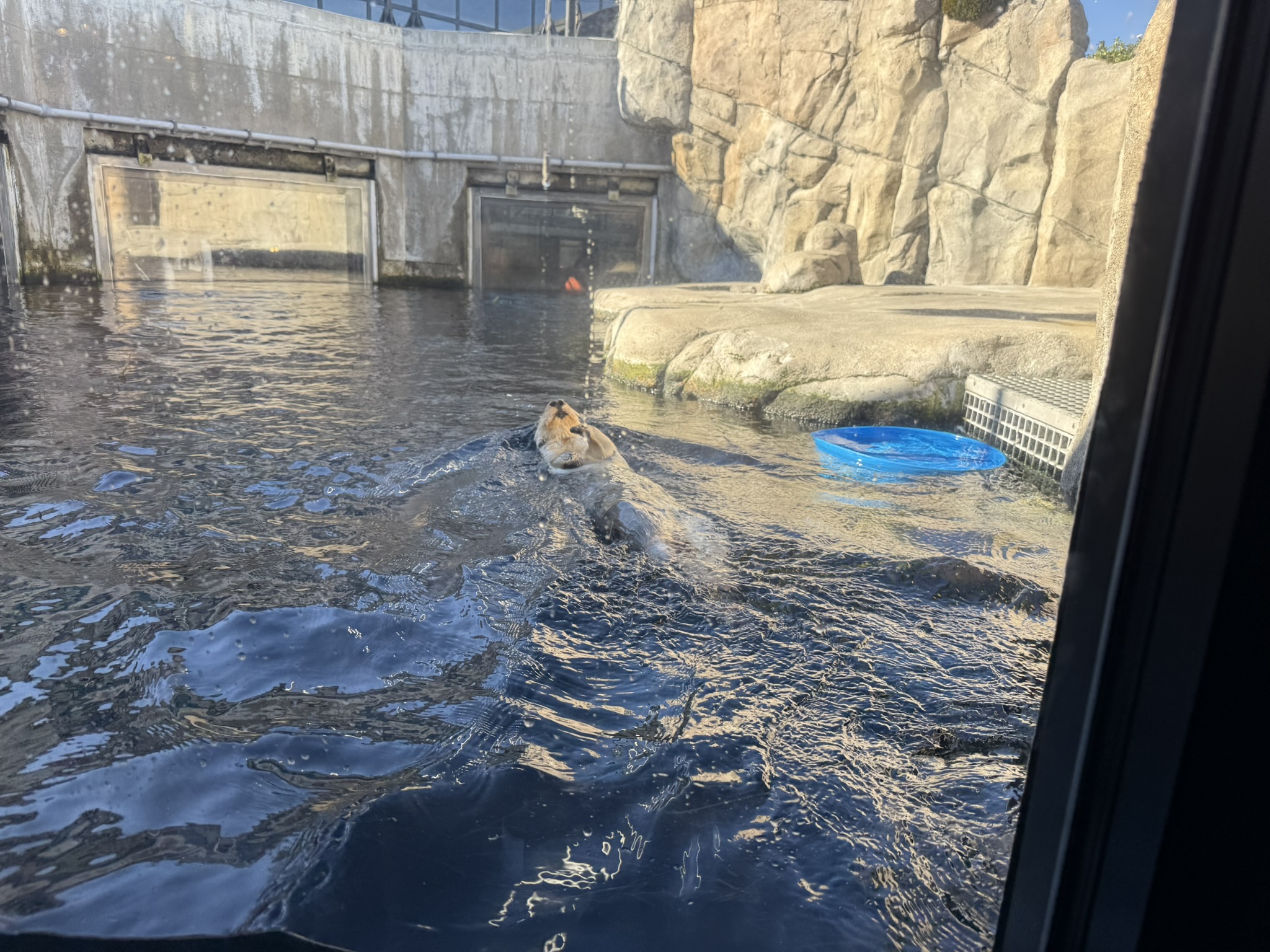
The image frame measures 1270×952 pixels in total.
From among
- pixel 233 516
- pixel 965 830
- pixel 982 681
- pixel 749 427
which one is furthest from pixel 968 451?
pixel 233 516

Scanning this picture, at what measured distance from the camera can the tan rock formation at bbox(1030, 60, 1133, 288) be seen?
30.6 ft

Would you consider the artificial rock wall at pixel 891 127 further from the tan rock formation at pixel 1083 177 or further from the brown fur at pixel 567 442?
the brown fur at pixel 567 442

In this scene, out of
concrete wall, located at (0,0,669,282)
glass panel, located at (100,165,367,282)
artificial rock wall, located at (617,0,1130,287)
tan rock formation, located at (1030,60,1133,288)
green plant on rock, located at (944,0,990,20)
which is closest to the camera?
tan rock formation, located at (1030,60,1133,288)

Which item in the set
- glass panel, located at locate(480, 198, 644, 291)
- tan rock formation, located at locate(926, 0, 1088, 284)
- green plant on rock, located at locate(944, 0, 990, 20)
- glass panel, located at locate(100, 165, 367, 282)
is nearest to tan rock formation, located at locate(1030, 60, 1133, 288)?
tan rock formation, located at locate(926, 0, 1088, 284)

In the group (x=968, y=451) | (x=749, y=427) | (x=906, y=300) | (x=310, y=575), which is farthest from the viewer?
(x=906, y=300)

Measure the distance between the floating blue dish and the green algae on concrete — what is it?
2.15 feet

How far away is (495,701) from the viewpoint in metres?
1.91

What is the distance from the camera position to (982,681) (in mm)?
2047

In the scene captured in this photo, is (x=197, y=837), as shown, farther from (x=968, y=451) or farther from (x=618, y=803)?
(x=968, y=451)

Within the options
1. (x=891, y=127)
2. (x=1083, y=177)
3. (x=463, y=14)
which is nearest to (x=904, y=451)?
(x=1083, y=177)

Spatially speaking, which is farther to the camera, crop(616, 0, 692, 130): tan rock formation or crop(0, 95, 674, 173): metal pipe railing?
crop(616, 0, 692, 130): tan rock formation

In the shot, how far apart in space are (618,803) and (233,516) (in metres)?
2.12

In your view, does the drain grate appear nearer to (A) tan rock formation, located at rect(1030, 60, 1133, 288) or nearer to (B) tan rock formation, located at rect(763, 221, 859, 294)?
(B) tan rock formation, located at rect(763, 221, 859, 294)

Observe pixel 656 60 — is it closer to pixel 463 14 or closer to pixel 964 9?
pixel 964 9
